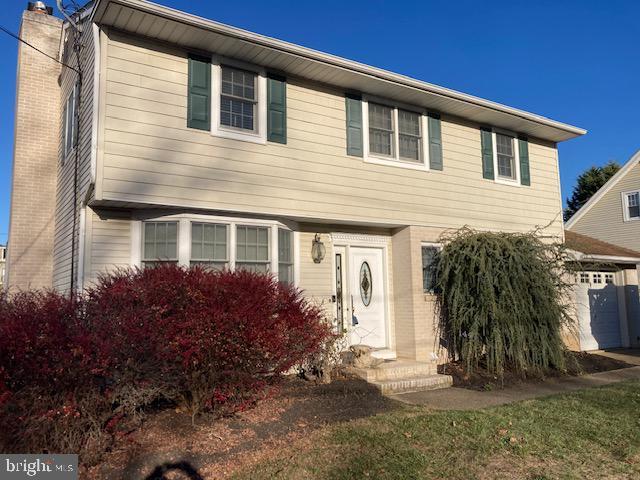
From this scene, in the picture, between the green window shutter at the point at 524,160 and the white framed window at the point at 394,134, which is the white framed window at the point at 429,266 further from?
the green window shutter at the point at 524,160

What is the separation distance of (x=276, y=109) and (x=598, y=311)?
1101cm

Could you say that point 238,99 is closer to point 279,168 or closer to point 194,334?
point 279,168

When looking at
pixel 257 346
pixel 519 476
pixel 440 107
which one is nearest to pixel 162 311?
pixel 257 346

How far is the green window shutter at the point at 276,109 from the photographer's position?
344 inches

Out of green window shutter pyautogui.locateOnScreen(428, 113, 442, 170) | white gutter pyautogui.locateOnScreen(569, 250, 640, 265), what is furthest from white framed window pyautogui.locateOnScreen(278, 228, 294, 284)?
white gutter pyautogui.locateOnScreen(569, 250, 640, 265)

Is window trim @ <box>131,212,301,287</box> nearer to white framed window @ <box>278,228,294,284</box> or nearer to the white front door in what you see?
white framed window @ <box>278,228,294,284</box>

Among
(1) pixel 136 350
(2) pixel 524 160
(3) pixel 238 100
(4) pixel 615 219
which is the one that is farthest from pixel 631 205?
(1) pixel 136 350

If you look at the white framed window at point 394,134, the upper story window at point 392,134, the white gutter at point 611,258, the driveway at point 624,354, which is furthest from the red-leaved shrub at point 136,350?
the white gutter at point 611,258

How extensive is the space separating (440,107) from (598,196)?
45.5ft

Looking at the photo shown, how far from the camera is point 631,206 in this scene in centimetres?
2008

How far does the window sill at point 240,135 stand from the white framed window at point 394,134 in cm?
226

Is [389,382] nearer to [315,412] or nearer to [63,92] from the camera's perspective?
[315,412]

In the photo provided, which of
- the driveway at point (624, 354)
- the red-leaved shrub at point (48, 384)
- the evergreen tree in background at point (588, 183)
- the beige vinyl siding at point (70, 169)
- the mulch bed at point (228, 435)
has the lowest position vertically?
the driveway at point (624, 354)

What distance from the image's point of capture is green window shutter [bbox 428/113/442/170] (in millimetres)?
10791
